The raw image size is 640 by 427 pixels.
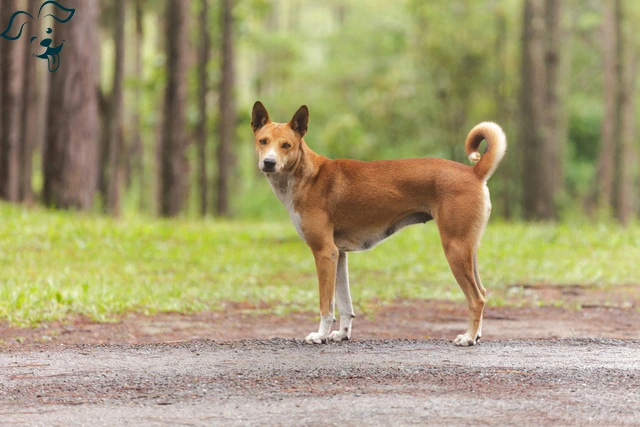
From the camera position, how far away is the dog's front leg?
816 centimetres

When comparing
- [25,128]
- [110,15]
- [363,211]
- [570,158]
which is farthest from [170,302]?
[570,158]

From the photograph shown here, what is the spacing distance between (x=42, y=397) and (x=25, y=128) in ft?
72.1

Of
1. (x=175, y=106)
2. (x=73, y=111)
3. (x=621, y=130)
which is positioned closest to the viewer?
(x=73, y=111)

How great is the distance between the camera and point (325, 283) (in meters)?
8.16

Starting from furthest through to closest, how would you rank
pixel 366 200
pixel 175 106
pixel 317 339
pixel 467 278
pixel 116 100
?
1. pixel 116 100
2. pixel 175 106
3. pixel 366 200
4. pixel 317 339
5. pixel 467 278

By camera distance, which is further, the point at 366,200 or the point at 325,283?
Answer: the point at 366,200

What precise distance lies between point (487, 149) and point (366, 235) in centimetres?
129

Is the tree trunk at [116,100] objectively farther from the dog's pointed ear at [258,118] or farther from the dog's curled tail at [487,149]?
the dog's curled tail at [487,149]

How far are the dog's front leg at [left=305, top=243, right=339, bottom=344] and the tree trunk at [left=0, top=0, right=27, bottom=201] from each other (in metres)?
15.9

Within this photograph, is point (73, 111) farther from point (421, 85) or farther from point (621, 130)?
point (621, 130)

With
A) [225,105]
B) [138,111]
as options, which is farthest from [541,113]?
[138,111]

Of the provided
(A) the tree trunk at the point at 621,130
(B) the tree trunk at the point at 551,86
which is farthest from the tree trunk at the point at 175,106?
(A) the tree trunk at the point at 621,130

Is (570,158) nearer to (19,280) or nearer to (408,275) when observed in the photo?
(408,275)

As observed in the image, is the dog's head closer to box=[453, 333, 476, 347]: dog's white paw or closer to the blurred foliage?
box=[453, 333, 476, 347]: dog's white paw
